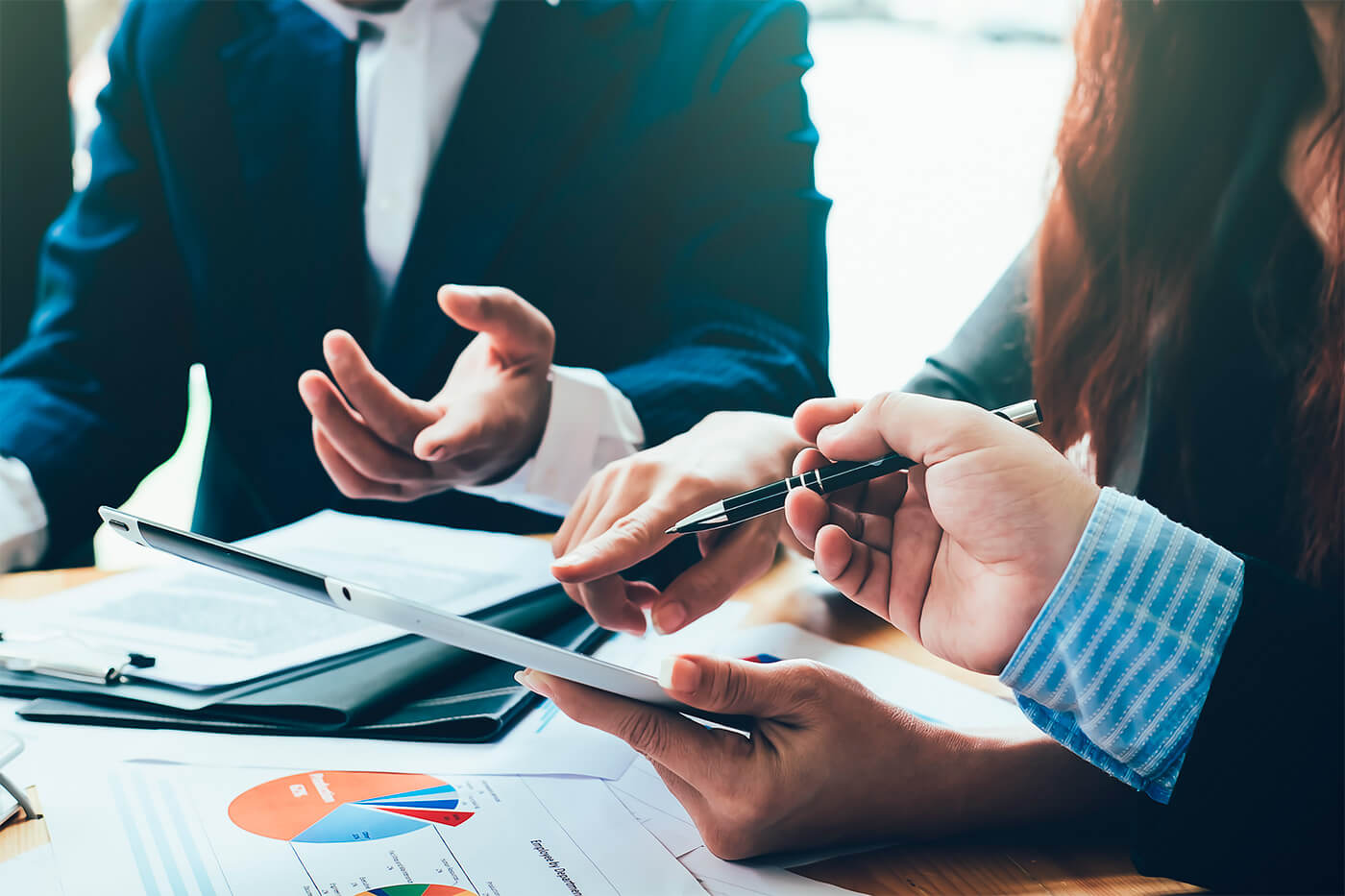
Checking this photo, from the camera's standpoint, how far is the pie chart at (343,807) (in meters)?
0.38

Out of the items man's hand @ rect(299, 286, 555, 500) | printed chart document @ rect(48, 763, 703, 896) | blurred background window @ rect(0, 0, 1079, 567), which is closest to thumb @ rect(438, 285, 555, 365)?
man's hand @ rect(299, 286, 555, 500)

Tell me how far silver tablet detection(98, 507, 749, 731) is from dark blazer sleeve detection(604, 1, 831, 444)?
0.98 ft

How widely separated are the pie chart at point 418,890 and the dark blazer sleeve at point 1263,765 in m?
0.30

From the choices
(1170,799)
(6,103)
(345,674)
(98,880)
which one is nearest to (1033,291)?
(1170,799)

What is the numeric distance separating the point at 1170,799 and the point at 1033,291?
35 centimetres

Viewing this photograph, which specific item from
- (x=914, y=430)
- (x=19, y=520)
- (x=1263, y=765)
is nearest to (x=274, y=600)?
(x=19, y=520)

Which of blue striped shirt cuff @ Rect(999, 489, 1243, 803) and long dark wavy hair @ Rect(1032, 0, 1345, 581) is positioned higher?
long dark wavy hair @ Rect(1032, 0, 1345, 581)

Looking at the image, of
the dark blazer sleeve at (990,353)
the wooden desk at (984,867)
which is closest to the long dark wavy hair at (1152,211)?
the dark blazer sleeve at (990,353)

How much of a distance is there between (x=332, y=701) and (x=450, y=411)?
24 centimetres

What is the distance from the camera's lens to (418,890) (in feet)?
1.13

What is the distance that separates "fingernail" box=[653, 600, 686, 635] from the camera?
528 mm

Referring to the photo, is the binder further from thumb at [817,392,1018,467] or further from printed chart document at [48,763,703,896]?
thumb at [817,392,1018,467]

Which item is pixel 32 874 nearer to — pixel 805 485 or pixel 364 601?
pixel 364 601

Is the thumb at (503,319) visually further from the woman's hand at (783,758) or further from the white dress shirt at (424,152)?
the woman's hand at (783,758)
